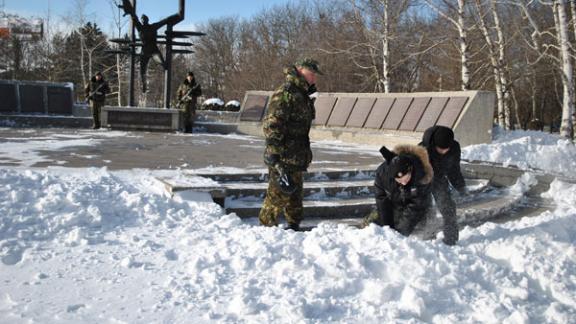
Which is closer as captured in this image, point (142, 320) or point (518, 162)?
point (142, 320)

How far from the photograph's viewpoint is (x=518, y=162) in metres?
9.84

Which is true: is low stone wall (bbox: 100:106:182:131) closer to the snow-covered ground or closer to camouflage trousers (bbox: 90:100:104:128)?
camouflage trousers (bbox: 90:100:104:128)

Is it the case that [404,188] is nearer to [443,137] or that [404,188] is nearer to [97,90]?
[443,137]

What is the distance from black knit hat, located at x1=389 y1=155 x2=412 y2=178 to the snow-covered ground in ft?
1.71

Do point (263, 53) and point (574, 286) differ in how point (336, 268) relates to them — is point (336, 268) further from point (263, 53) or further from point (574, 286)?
point (263, 53)

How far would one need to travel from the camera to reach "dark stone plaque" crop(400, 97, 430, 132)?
12.8 meters

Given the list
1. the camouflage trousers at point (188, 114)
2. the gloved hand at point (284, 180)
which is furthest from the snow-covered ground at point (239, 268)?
the camouflage trousers at point (188, 114)

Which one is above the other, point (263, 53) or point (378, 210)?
point (263, 53)

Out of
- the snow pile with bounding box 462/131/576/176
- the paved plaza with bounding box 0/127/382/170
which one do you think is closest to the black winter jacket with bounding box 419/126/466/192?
the paved plaza with bounding box 0/127/382/170

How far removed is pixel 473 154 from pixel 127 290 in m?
8.62

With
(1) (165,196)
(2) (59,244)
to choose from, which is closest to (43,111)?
(1) (165,196)

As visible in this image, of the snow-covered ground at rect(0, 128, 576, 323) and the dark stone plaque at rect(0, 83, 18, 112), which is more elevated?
the dark stone plaque at rect(0, 83, 18, 112)

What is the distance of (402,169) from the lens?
4418 mm

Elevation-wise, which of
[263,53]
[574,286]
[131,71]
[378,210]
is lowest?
[574,286]
